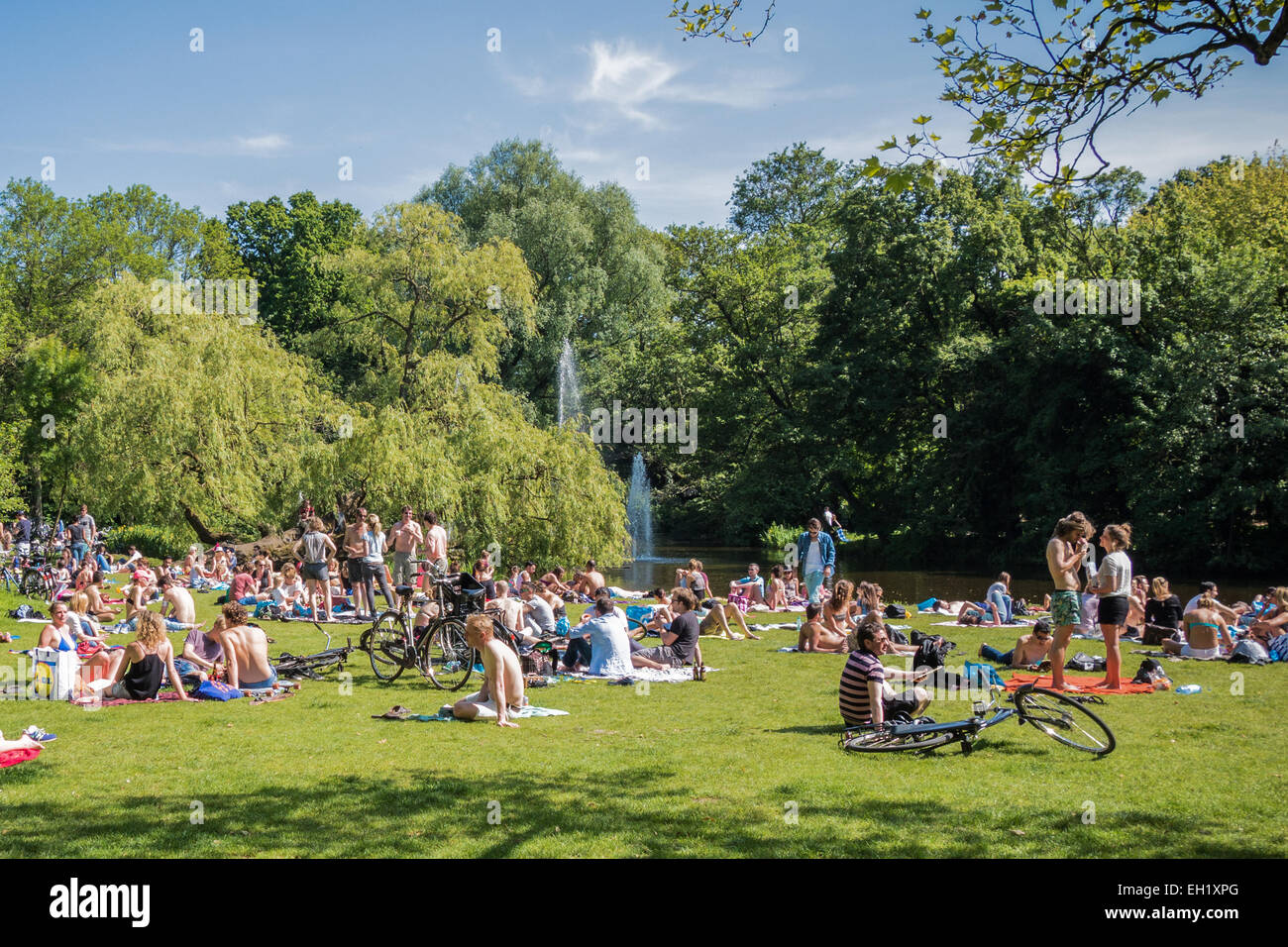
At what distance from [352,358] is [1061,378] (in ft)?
74.7

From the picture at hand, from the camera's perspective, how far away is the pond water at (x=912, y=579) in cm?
2686

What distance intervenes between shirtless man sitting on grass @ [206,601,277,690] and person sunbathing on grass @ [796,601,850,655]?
22.9ft

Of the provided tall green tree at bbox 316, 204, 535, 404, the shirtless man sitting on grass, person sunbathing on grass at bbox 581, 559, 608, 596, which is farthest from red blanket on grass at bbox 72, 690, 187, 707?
tall green tree at bbox 316, 204, 535, 404

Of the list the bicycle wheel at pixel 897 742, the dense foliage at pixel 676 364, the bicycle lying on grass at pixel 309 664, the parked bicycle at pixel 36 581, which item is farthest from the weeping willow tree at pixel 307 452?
the bicycle wheel at pixel 897 742

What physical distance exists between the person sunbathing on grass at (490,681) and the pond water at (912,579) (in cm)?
1762

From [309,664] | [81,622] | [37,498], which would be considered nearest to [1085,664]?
[309,664]

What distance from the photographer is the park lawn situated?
5.43 metres

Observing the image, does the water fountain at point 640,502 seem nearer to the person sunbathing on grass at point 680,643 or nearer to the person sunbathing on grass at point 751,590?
the person sunbathing on grass at point 751,590

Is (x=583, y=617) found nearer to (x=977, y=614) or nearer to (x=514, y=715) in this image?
(x=514, y=715)

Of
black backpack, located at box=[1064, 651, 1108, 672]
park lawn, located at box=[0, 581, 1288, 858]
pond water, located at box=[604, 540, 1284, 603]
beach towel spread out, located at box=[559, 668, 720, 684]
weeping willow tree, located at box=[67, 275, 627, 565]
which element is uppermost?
weeping willow tree, located at box=[67, 275, 627, 565]

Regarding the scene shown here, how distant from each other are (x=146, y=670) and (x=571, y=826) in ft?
19.6

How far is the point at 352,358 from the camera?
32.8 metres

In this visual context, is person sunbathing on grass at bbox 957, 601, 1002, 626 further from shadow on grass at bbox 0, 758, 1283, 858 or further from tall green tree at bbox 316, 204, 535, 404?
tall green tree at bbox 316, 204, 535, 404

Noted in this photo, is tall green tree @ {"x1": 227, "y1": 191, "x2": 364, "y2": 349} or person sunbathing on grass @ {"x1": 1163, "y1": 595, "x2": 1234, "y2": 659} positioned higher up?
tall green tree @ {"x1": 227, "y1": 191, "x2": 364, "y2": 349}
